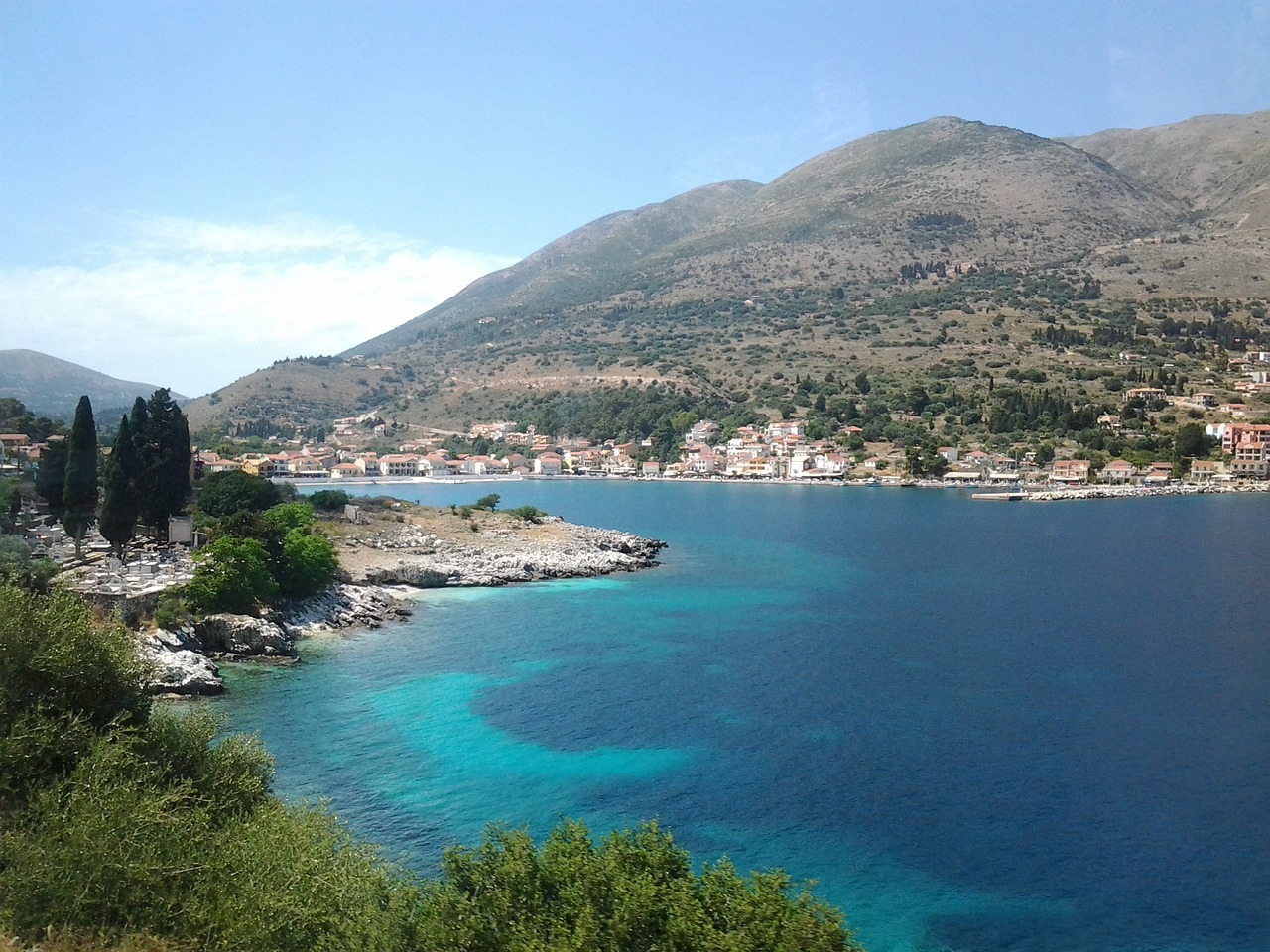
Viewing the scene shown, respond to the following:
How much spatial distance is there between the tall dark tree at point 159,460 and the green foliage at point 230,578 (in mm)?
5265

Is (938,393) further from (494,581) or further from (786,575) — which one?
(494,581)

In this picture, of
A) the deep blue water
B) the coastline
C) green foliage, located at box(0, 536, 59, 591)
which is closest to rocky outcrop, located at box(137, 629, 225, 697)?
the deep blue water

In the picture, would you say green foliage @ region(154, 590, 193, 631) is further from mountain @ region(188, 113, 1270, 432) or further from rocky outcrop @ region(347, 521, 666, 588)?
mountain @ region(188, 113, 1270, 432)

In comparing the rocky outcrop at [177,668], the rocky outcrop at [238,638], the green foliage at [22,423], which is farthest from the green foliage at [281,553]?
the green foliage at [22,423]

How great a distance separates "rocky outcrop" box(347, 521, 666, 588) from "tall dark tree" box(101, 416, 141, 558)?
9.14 m

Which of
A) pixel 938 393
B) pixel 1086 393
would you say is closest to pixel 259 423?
pixel 938 393

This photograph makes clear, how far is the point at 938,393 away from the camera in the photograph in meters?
112

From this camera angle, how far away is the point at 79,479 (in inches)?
1254

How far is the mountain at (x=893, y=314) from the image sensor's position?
126375 millimetres

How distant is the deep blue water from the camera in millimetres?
14656

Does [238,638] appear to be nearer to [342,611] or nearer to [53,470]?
[342,611]

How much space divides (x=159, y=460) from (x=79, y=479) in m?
2.86

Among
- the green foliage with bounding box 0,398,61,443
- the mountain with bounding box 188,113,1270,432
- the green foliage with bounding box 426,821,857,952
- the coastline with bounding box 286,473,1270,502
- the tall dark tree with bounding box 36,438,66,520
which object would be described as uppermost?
the mountain with bounding box 188,113,1270,432

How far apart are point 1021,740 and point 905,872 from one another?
722 centimetres
